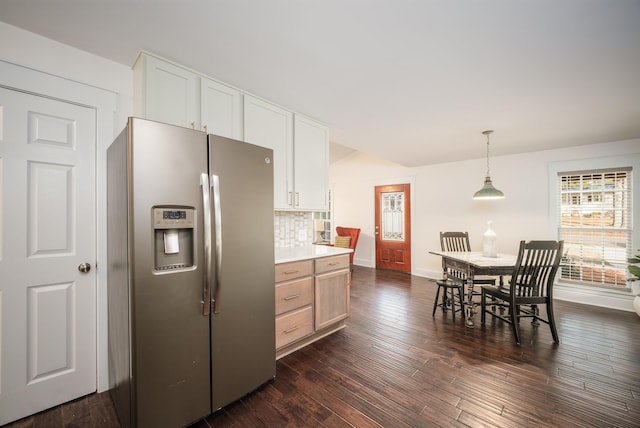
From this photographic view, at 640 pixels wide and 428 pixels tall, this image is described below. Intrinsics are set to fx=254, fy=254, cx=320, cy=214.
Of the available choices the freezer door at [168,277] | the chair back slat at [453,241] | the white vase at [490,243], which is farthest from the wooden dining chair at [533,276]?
the freezer door at [168,277]

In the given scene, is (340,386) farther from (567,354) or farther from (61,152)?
(61,152)

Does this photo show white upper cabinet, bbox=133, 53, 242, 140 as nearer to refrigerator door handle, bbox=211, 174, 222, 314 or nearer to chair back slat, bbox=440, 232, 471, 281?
refrigerator door handle, bbox=211, 174, 222, 314

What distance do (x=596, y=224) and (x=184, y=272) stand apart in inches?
219

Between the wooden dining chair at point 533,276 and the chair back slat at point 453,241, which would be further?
the chair back slat at point 453,241

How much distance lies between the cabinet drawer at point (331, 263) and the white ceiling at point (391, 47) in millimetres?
1578

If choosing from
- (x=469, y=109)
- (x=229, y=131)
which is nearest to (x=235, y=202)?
(x=229, y=131)

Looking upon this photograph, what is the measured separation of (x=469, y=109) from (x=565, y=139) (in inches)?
86.3

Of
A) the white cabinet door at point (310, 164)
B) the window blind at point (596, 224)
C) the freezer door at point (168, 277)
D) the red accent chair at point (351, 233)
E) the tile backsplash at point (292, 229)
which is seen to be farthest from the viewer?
the red accent chair at point (351, 233)

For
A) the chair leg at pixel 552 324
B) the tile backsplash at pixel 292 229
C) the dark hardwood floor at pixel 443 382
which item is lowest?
the dark hardwood floor at pixel 443 382

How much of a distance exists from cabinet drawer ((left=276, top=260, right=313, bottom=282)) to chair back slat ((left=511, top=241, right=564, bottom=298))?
212 cm

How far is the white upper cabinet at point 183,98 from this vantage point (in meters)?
1.74

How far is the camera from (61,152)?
5.60ft

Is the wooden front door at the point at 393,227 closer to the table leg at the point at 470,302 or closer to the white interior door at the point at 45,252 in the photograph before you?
the table leg at the point at 470,302

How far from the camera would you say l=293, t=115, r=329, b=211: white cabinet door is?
277cm
